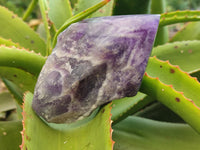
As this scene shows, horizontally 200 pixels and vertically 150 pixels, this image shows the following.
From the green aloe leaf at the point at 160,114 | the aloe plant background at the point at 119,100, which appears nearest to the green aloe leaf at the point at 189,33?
the aloe plant background at the point at 119,100

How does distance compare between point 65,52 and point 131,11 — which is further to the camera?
point 131,11

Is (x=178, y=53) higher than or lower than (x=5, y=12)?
lower

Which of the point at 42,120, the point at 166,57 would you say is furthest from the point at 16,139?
the point at 166,57

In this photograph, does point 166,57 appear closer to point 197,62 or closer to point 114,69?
point 197,62

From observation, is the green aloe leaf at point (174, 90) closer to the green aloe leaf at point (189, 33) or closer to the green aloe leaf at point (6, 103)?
the green aloe leaf at point (189, 33)

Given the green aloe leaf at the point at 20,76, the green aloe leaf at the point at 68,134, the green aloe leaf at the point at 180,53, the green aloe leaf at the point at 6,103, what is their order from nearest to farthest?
1. the green aloe leaf at the point at 68,134
2. the green aloe leaf at the point at 20,76
3. the green aloe leaf at the point at 180,53
4. the green aloe leaf at the point at 6,103

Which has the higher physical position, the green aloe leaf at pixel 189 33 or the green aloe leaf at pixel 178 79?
the green aloe leaf at pixel 178 79

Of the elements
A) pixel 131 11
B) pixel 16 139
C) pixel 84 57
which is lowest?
pixel 16 139
